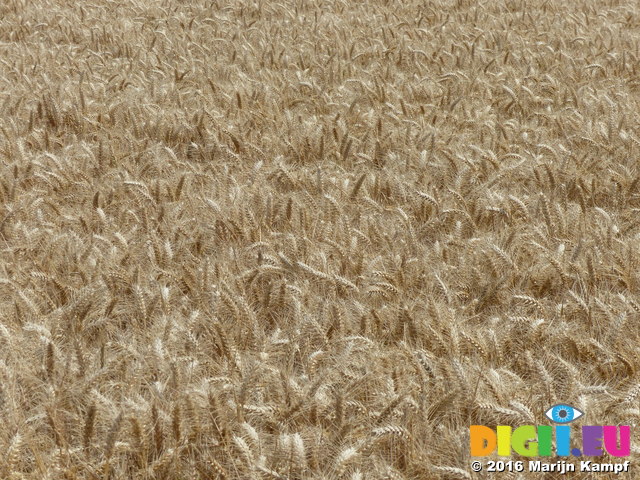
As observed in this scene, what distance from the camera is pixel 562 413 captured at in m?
1.93

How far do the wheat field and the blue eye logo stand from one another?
3 centimetres

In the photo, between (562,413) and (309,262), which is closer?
(562,413)

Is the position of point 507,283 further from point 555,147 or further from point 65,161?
point 65,161

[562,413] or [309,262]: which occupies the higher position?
[309,262]

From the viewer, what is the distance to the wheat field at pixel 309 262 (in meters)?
1.92

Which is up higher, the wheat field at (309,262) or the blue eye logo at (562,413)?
the wheat field at (309,262)

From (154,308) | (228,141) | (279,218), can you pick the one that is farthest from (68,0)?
(154,308)

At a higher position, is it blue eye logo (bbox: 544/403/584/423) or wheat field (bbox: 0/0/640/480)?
wheat field (bbox: 0/0/640/480)

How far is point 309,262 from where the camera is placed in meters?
2.80

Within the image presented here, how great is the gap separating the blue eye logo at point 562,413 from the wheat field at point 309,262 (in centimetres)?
3

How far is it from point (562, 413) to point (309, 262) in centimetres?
122

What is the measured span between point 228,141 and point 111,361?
2374 mm

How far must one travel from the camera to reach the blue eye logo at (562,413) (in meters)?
1.91

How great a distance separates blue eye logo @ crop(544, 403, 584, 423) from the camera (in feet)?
6.26
